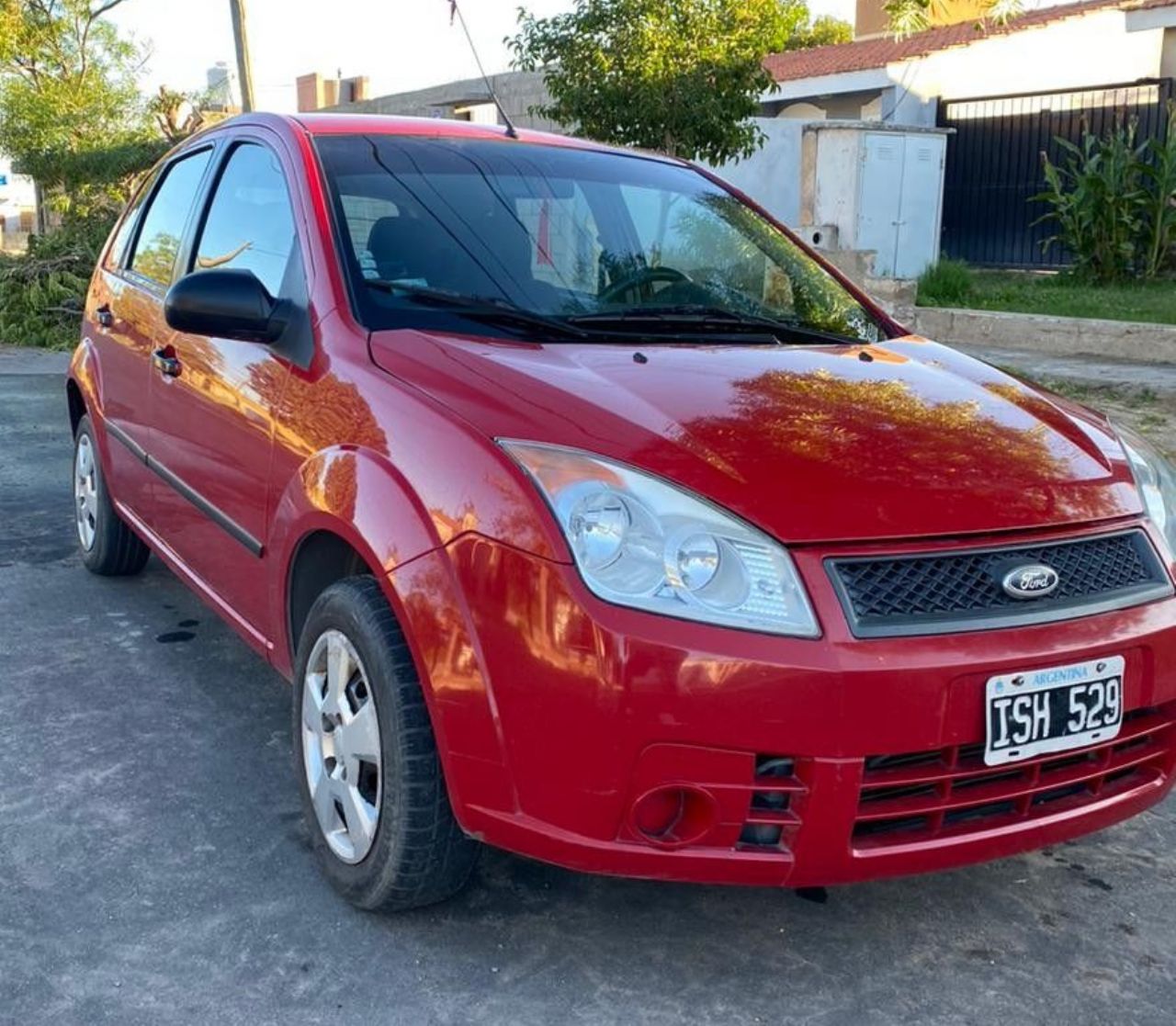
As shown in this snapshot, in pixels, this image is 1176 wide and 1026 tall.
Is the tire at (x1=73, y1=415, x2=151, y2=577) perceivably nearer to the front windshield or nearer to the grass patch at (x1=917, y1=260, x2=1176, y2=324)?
the front windshield

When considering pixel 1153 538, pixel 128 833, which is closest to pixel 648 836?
pixel 1153 538

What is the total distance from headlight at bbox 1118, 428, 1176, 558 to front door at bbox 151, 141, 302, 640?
6.35ft

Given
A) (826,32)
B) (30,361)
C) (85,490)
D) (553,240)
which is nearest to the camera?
(553,240)

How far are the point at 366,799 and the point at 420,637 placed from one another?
48cm

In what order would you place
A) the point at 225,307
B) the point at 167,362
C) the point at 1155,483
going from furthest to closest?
the point at 167,362, the point at 225,307, the point at 1155,483

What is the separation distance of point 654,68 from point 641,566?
29.7 feet

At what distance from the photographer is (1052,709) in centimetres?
237

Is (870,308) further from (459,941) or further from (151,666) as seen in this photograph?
(151,666)

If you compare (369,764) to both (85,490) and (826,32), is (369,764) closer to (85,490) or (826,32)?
(85,490)

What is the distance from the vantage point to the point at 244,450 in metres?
3.25

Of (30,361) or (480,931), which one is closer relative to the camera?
(480,931)

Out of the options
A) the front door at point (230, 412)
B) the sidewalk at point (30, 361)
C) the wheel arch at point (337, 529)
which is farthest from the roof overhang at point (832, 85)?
the wheel arch at point (337, 529)

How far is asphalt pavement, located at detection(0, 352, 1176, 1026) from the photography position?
2.47m

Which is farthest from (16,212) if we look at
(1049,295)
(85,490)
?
(85,490)
